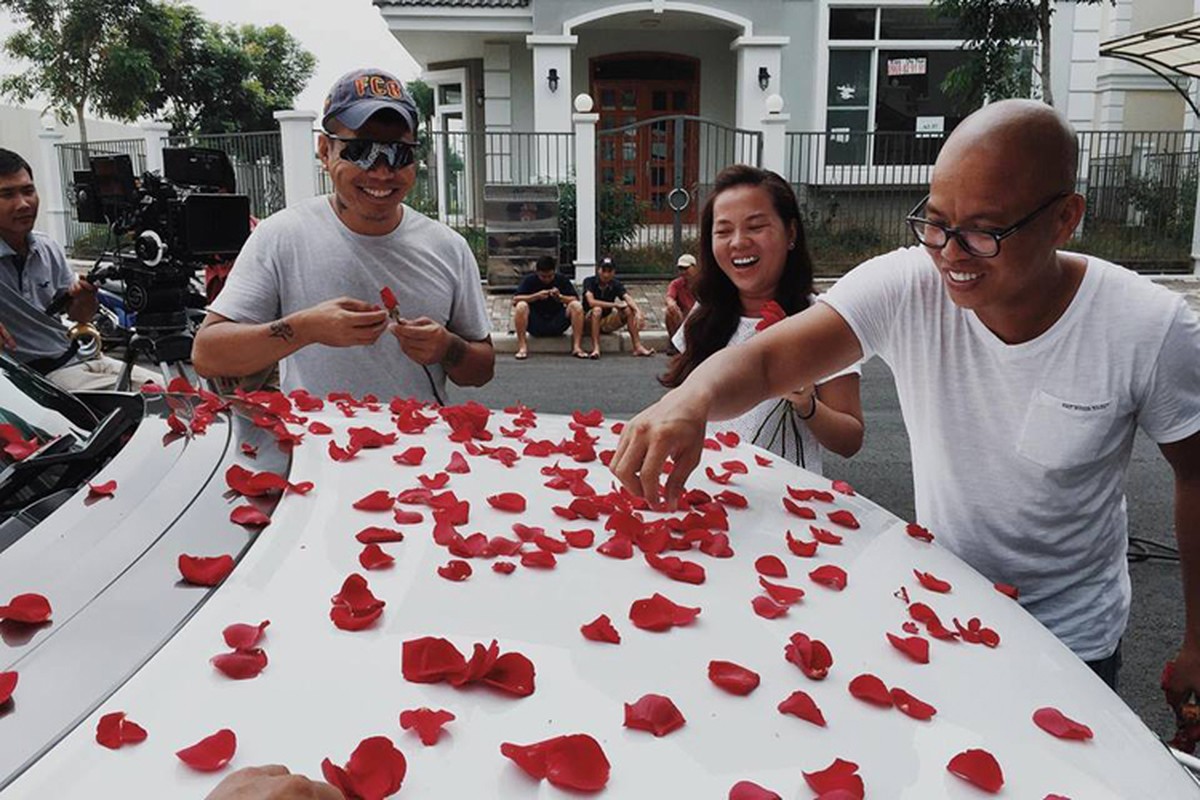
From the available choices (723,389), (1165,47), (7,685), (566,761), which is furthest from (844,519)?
(1165,47)

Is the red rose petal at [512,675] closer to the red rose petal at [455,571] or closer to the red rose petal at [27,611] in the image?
the red rose petal at [455,571]

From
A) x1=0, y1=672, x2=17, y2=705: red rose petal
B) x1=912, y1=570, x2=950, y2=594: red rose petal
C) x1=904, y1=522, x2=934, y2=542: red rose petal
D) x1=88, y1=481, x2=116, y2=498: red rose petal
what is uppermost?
x1=88, y1=481, x2=116, y2=498: red rose petal

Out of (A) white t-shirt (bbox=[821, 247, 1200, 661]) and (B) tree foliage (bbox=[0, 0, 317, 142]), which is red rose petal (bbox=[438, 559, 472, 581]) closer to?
(A) white t-shirt (bbox=[821, 247, 1200, 661])

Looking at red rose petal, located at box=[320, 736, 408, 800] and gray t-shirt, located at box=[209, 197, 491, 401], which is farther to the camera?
gray t-shirt, located at box=[209, 197, 491, 401]

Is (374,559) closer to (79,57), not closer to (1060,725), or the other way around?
(1060,725)

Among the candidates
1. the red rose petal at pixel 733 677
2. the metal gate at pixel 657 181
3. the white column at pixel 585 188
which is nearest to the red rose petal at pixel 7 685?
the red rose petal at pixel 733 677

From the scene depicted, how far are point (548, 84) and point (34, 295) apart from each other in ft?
38.6

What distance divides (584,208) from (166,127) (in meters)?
6.89

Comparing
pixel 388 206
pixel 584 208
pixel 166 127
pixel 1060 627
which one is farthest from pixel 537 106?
pixel 1060 627

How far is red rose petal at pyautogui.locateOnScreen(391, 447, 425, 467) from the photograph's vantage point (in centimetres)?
182

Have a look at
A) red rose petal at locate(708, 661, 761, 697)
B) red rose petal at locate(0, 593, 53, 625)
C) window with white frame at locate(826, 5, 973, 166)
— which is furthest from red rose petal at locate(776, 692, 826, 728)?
window with white frame at locate(826, 5, 973, 166)

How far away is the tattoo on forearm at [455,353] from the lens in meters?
2.90

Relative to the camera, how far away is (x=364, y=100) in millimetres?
2822

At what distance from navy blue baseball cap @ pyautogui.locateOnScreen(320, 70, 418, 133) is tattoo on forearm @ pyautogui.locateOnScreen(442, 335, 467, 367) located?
2.01 feet
